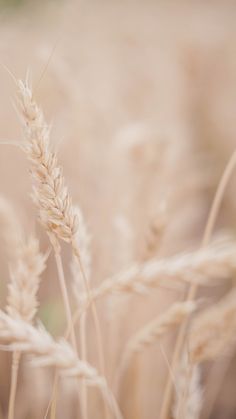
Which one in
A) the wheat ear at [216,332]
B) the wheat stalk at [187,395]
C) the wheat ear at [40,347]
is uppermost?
the wheat ear at [40,347]

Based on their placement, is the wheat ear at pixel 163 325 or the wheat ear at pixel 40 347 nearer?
the wheat ear at pixel 40 347

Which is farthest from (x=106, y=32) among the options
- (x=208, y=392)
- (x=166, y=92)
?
(x=208, y=392)

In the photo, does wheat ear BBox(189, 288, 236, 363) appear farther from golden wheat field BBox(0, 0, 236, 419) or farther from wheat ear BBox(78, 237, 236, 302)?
wheat ear BBox(78, 237, 236, 302)

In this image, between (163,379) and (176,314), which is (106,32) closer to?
(163,379)

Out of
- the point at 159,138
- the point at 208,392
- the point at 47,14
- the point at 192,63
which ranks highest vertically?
the point at 47,14

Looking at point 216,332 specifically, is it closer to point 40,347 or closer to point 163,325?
point 163,325

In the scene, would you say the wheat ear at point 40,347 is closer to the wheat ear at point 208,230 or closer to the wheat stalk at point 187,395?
the wheat stalk at point 187,395

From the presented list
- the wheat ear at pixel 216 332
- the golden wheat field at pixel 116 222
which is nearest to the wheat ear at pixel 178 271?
the golden wheat field at pixel 116 222

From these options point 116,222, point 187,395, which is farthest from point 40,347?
point 116,222
